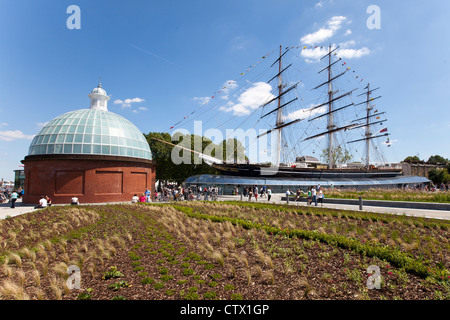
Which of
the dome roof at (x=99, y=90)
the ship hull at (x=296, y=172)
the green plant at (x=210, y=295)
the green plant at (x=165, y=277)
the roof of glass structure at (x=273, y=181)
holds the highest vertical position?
the dome roof at (x=99, y=90)

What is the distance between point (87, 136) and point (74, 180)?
17.4 ft

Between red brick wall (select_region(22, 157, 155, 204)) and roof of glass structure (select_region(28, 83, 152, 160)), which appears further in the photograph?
roof of glass structure (select_region(28, 83, 152, 160))

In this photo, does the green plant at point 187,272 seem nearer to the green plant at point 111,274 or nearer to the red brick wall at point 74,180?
the green plant at point 111,274

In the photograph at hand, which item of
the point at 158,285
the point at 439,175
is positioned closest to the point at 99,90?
the point at 158,285

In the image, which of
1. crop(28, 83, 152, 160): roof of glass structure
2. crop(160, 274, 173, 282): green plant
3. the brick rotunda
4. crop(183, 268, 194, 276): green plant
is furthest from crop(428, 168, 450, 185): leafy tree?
crop(160, 274, 173, 282): green plant

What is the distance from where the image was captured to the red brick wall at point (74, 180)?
25.5 metres

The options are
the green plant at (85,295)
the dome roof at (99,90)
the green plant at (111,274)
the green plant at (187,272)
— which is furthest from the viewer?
the dome roof at (99,90)

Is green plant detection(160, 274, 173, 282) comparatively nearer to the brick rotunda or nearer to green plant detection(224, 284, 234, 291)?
green plant detection(224, 284, 234, 291)

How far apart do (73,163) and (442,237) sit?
30508mm

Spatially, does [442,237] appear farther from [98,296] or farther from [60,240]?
[60,240]

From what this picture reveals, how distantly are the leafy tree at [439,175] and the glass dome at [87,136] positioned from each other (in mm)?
84751

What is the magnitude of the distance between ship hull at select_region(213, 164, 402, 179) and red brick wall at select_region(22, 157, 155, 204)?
18.9m

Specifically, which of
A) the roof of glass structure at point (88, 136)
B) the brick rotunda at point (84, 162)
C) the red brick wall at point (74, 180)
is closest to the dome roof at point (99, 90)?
the roof of glass structure at point (88, 136)

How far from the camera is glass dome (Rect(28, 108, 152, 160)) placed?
2664cm
